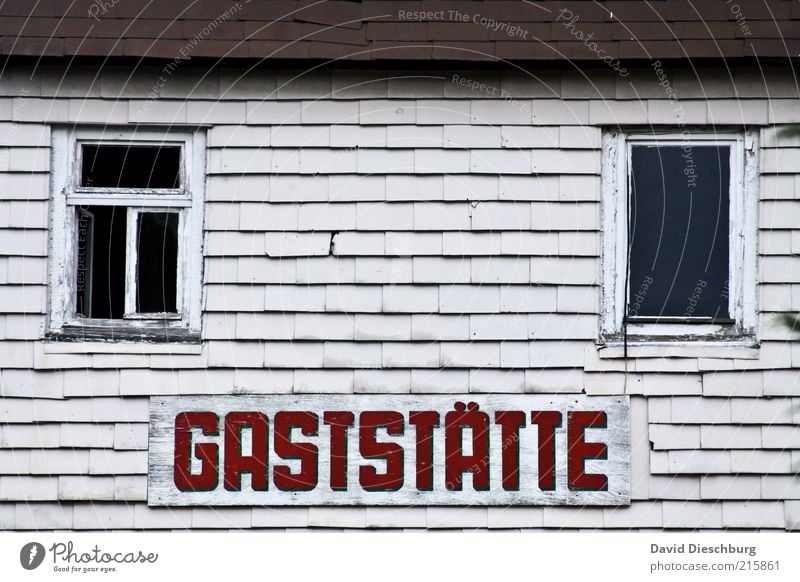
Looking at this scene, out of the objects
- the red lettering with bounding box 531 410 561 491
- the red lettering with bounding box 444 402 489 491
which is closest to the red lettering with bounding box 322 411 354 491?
the red lettering with bounding box 444 402 489 491

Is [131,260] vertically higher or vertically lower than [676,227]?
lower

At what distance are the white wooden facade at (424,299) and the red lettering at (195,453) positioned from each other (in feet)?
0.50

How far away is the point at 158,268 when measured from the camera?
249 inches

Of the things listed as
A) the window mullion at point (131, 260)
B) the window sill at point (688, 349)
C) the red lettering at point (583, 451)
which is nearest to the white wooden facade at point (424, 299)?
the window sill at point (688, 349)

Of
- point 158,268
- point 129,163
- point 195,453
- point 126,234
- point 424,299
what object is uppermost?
point 129,163

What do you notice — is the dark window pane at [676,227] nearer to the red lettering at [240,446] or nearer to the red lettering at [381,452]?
the red lettering at [381,452]

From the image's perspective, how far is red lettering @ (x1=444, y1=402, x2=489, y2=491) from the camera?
618 cm

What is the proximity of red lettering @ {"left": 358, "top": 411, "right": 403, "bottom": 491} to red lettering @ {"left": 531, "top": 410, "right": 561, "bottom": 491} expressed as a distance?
0.75m

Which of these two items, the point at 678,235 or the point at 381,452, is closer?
the point at 381,452

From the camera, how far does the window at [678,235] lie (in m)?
6.23

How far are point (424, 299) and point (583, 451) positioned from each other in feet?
3.89

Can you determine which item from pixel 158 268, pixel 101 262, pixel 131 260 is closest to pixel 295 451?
pixel 158 268

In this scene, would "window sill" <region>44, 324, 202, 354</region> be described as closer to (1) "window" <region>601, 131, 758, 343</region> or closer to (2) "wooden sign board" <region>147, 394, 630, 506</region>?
(2) "wooden sign board" <region>147, 394, 630, 506</region>

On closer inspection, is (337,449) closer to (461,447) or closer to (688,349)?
(461,447)
